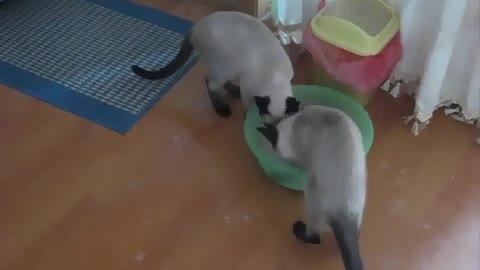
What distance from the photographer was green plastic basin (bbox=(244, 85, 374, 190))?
A: 158 cm

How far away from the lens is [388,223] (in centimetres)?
156

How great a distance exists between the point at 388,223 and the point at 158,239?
496 mm

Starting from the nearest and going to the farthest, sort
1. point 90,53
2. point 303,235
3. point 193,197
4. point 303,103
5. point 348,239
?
point 348,239, point 303,235, point 193,197, point 303,103, point 90,53

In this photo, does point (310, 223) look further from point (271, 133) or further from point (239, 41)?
point (239, 41)

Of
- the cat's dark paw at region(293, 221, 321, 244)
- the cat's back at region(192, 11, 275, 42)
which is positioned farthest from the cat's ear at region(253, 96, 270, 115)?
the cat's dark paw at region(293, 221, 321, 244)

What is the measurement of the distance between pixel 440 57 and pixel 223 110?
53 cm

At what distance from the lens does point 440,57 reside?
1.66 m

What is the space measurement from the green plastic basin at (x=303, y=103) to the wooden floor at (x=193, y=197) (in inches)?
1.9

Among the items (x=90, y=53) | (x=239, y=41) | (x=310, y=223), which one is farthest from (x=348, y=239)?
(x=90, y=53)

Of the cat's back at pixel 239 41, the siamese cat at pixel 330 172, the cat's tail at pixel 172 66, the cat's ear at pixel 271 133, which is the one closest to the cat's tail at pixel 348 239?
the siamese cat at pixel 330 172

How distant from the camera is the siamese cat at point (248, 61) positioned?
1576 millimetres

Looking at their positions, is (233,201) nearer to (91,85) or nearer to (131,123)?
(131,123)

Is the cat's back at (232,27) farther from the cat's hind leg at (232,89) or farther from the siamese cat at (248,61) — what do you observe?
the cat's hind leg at (232,89)

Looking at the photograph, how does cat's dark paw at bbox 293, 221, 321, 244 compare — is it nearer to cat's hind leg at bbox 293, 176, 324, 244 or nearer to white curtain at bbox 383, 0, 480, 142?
cat's hind leg at bbox 293, 176, 324, 244
